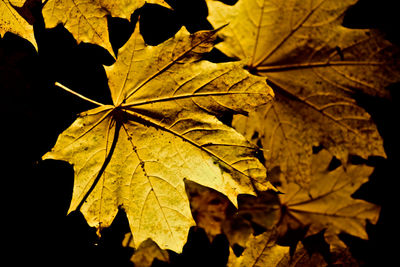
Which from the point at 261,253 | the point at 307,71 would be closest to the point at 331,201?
the point at 261,253

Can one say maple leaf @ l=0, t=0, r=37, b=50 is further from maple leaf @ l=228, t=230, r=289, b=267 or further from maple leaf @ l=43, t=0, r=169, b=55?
maple leaf @ l=228, t=230, r=289, b=267

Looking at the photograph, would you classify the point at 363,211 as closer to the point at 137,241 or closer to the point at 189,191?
the point at 189,191

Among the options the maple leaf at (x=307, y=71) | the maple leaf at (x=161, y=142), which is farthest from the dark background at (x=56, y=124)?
the maple leaf at (x=161, y=142)

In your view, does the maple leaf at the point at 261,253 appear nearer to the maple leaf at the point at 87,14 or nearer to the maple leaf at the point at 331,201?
the maple leaf at the point at 331,201

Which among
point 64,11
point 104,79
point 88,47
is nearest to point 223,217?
point 104,79

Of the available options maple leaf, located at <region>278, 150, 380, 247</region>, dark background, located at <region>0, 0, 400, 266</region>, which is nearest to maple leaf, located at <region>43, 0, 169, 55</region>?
dark background, located at <region>0, 0, 400, 266</region>

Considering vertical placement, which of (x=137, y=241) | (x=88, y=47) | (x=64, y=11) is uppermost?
(x=64, y=11)
